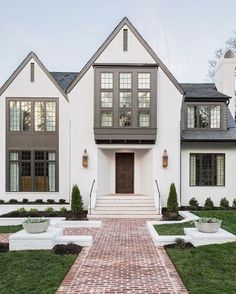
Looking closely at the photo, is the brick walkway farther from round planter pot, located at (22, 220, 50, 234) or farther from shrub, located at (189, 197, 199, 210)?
shrub, located at (189, 197, 199, 210)

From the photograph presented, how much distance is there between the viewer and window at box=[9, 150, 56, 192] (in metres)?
20.2

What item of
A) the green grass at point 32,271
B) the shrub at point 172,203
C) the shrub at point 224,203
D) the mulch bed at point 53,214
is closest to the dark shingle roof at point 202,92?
the shrub at point 224,203

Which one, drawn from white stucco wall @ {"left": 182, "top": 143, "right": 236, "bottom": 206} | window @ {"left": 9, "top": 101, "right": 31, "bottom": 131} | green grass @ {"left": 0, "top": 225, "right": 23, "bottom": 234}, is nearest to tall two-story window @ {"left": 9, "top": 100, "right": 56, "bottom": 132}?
window @ {"left": 9, "top": 101, "right": 31, "bottom": 131}

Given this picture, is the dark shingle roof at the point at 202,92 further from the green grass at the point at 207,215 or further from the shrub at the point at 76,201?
the shrub at the point at 76,201

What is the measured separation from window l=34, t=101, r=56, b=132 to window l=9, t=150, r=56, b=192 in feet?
5.18

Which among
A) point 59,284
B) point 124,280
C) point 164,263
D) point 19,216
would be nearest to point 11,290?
point 59,284

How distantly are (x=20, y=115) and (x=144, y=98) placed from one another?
25.7 feet

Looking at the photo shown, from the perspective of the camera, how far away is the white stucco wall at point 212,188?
A: 773 inches

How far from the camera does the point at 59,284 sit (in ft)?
24.5

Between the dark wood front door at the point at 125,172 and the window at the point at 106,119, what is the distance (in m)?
3.12

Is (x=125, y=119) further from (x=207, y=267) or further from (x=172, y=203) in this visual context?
(x=207, y=267)

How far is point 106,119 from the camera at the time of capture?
61.2ft

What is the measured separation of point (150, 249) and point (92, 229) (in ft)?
13.3

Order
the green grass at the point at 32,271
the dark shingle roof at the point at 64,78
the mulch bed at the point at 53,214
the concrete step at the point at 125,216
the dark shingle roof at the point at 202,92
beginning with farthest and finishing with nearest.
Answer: the dark shingle roof at the point at 64,78, the dark shingle roof at the point at 202,92, the concrete step at the point at 125,216, the mulch bed at the point at 53,214, the green grass at the point at 32,271
